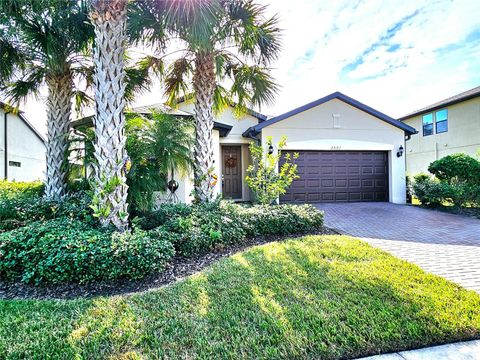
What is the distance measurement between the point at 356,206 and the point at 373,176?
231cm

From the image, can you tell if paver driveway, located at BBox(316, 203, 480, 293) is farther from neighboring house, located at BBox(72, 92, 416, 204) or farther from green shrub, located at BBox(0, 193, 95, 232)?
green shrub, located at BBox(0, 193, 95, 232)

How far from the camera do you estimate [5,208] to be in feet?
20.5

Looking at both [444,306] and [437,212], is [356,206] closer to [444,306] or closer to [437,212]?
[437,212]

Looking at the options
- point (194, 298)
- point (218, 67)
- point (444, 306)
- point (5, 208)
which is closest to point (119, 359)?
point (194, 298)

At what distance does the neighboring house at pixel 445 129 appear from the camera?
1511cm

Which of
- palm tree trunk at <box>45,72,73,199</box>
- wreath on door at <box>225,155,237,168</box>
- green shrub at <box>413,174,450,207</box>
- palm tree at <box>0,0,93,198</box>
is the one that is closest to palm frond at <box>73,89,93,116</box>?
palm tree at <box>0,0,93,198</box>

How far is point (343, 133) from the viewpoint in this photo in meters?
12.3

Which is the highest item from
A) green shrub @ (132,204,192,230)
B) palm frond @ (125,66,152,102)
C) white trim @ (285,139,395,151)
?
palm frond @ (125,66,152,102)

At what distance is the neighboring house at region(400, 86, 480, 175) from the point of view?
15.1 meters

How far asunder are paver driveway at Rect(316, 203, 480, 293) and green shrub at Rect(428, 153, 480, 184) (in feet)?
6.74

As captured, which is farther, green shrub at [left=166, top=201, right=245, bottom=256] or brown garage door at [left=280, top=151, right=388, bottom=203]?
brown garage door at [left=280, top=151, right=388, bottom=203]

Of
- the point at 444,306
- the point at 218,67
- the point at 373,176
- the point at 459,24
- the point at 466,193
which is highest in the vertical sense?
the point at 459,24

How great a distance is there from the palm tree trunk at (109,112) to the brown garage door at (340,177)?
8067 millimetres

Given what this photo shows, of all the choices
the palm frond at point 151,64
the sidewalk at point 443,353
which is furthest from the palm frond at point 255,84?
the sidewalk at point 443,353
